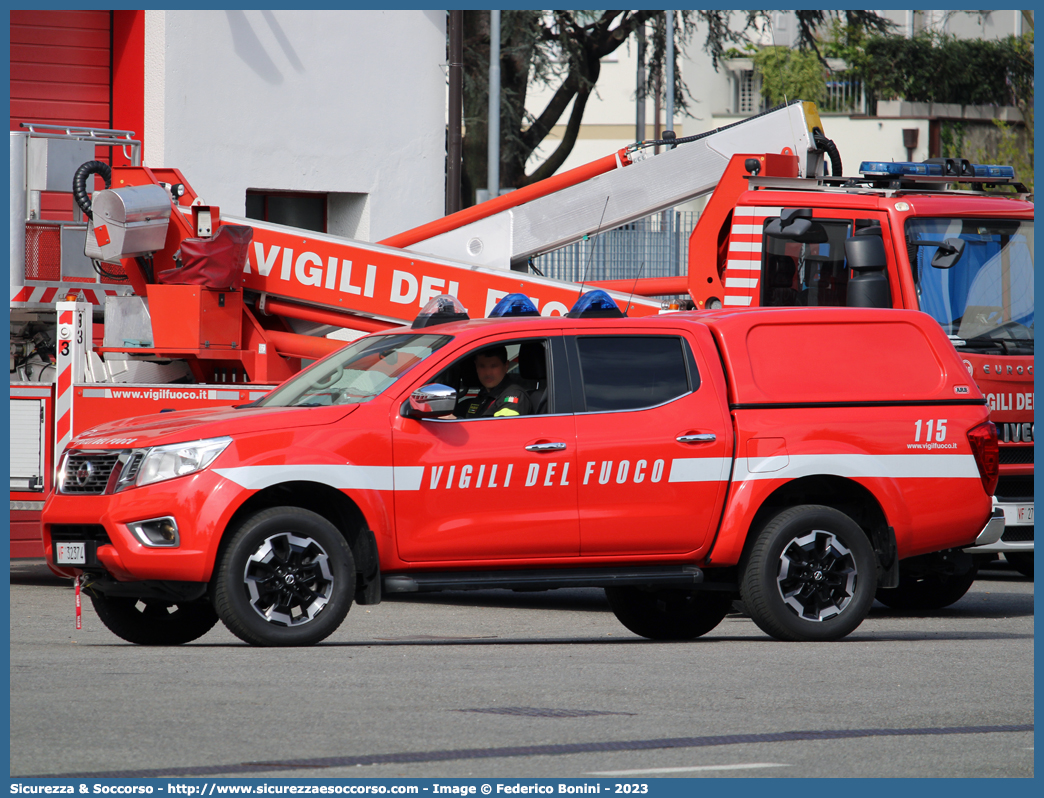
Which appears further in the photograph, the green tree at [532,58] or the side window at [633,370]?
the green tree at [532,58]

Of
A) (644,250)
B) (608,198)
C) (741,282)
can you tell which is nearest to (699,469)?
(741,282)

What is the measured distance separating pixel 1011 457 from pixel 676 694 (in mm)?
5405

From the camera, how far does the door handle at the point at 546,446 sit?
29.7ft

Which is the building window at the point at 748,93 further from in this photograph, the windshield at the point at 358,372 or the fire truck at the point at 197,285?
the windshield at the point at 358,372

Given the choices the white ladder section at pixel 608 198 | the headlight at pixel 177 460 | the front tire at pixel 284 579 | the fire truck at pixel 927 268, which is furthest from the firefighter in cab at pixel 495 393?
the white ladder section at pixel 608 198

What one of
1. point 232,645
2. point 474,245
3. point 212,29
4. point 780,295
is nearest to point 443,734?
Answer: point 232,645

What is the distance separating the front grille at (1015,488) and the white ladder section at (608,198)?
368cm

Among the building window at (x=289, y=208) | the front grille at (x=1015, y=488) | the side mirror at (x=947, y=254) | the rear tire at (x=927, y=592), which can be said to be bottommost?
the rear tire at (x=927, y=592)

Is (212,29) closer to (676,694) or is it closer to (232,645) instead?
(232,645)

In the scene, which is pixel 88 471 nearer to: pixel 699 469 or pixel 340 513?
pixel 340 513

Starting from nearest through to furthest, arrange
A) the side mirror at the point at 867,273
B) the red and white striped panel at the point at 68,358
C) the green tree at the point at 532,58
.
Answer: the side mirror at the point at 867,273 < the red and white striped panel at the point at 68,358 < the green tree at the point at 532,58

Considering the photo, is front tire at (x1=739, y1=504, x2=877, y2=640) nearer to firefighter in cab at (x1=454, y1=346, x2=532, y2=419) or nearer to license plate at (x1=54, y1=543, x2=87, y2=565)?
firefighter in cab at (x1=454, y1=346, x2=532, y2=419)

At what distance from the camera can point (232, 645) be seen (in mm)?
8984

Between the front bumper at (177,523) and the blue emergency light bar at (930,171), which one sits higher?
the blue emergency light bar at (930,171)
